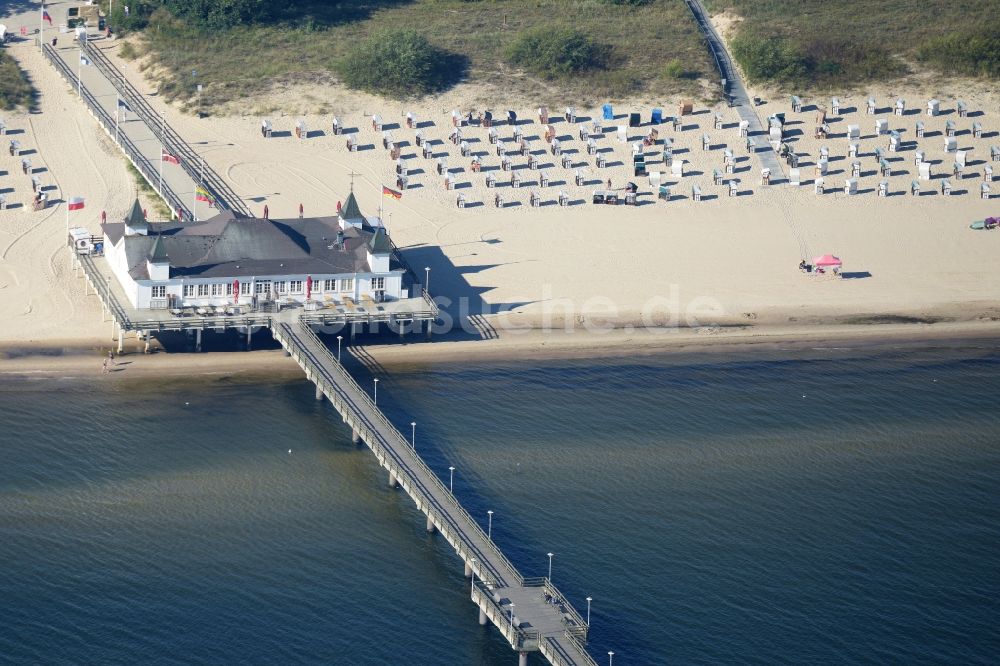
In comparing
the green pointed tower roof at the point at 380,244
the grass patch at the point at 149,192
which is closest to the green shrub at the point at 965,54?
the green pointed tower roof at the point at 380,244

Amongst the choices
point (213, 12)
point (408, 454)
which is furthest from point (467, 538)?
point (213, 12)

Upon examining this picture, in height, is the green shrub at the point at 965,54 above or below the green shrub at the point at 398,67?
above

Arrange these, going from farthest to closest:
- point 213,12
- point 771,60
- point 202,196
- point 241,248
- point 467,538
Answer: point 213,12 < point 771,60 < point 202,196 < point 241,248 < point 467,538

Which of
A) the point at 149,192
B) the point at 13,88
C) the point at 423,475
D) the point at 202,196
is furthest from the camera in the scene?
the point at 13,88

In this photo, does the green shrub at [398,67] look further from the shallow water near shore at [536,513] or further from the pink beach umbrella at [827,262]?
the shallow water near shore at [536,513]

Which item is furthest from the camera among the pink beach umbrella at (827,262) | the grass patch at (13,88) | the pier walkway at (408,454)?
the grass patch at (13,88)

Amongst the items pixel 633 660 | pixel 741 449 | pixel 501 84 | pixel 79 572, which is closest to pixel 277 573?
pixel 79 572

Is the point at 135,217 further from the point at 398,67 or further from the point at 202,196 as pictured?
the point at 398,67
